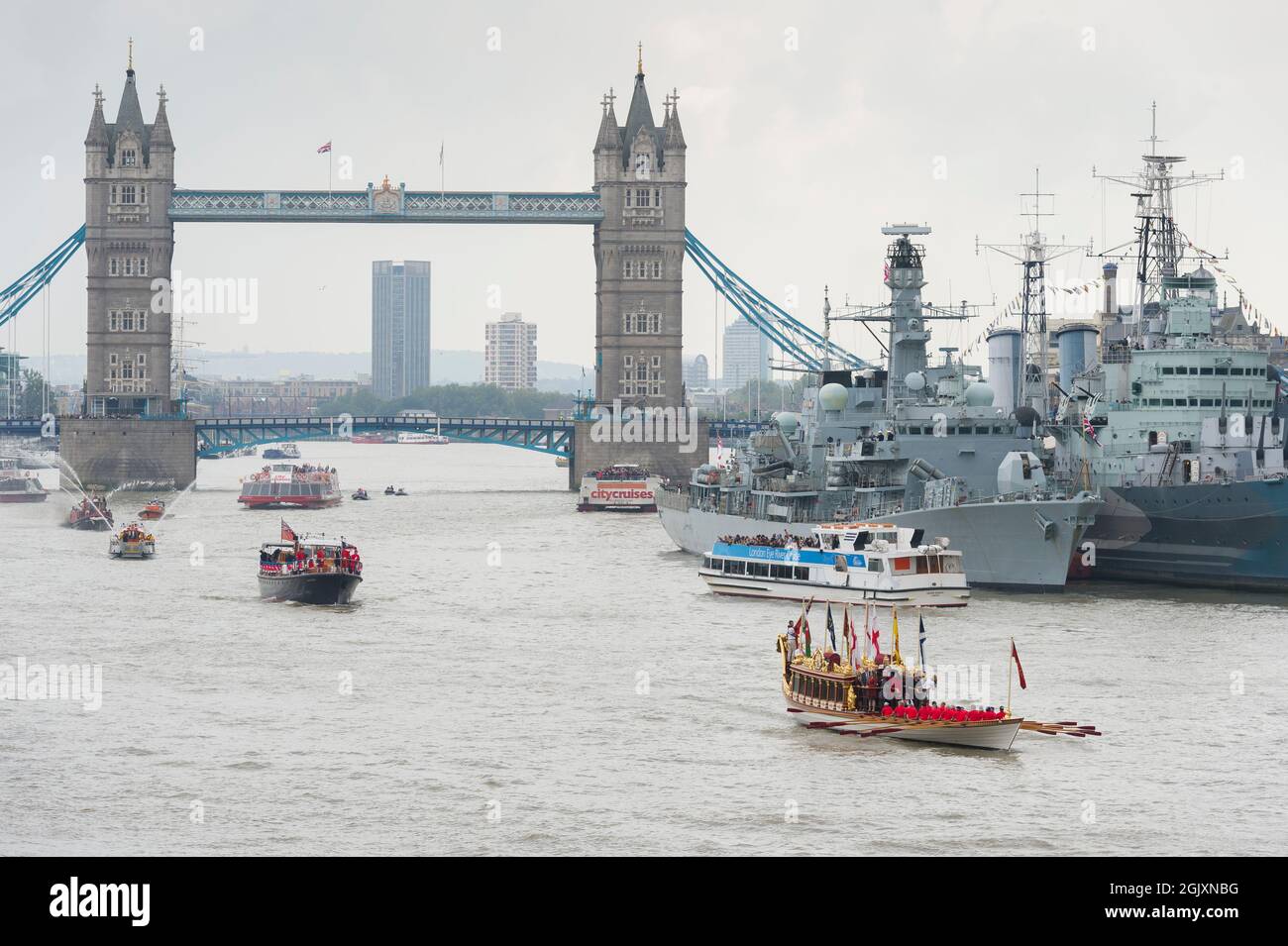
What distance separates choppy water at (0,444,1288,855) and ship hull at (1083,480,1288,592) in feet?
5.36

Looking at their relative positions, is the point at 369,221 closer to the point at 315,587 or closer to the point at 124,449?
the point at 124,449

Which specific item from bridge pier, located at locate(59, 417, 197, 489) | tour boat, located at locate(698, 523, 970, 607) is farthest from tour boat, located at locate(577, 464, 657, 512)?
tour boat, located at locate(698, 523, 970, 607)

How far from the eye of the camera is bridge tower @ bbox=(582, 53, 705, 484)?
129500 mm

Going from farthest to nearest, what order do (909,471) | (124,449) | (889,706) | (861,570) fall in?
(124,449) → (909,471) → (861,570) → (889,706)

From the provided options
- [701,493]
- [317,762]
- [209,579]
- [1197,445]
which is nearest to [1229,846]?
[317,762]

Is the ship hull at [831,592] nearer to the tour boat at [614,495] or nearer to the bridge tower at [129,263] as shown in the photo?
the tour boat at [614,495]

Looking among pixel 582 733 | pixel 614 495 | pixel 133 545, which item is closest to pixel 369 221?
pixel 614 495

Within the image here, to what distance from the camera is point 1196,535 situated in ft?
192

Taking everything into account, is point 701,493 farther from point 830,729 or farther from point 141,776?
point 141,776

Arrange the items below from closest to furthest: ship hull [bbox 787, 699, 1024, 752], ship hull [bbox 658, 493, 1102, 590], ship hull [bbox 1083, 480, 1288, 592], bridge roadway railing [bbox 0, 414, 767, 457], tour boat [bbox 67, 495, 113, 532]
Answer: ship hull [bbox 787, 699, 1024, 752] → ship hull [bbox 1083, 480, 1288, 592] → ship hull [bbox 658, 493, 1102, 590] → tour boat [bbox 67, 495, 113, 532] → bridge roadway railing [bbox 0, 414, 767, 457]

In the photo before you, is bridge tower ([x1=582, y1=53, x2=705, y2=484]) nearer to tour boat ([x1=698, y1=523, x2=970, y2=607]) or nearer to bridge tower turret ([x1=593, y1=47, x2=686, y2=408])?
bridge tower turret ([x1=593, y1=47, x2=686, y2=408])

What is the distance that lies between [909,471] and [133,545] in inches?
1155

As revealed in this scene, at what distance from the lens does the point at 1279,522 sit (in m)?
55.8

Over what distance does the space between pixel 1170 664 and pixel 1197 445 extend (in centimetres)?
2012
